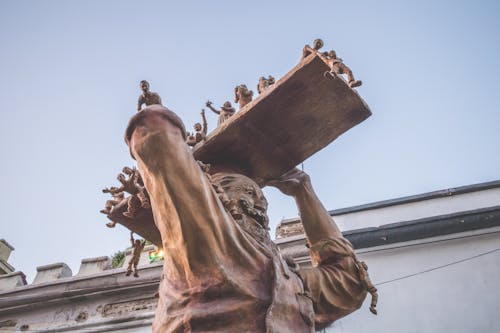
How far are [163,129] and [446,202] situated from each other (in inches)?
282

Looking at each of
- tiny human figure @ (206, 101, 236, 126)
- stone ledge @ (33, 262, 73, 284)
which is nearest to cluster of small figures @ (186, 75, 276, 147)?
tiny human figure @ (206, 101, 236, 126)

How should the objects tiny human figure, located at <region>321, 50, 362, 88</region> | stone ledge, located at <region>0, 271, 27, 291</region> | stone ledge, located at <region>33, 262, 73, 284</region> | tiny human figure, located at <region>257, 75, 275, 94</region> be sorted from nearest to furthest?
tiny human figure, located at <region>321, 50, 362, 88</region>
tiny human figure, located at <region>257, 75, 275, 94</region>
stone ledge, located at <region>33, 262, 73, 284</region>
stone ledge, located at <region>0, 271, 27, 291</region>

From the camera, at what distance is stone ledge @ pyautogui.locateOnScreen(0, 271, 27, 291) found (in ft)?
29.9

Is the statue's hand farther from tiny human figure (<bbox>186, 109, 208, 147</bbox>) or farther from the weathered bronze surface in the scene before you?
tiny human figure (<bbox>186, 109, 208, 147</bbox>)

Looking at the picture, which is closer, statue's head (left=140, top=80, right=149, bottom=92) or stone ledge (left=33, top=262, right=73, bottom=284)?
statue's head (left=140, top=80, right=149, bottom=92)

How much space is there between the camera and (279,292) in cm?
195

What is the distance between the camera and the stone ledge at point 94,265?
8.56 m

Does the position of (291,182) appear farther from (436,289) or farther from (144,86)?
(436,289)

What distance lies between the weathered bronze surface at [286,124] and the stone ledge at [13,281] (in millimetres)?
8571

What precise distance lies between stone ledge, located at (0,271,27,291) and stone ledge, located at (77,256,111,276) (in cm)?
180

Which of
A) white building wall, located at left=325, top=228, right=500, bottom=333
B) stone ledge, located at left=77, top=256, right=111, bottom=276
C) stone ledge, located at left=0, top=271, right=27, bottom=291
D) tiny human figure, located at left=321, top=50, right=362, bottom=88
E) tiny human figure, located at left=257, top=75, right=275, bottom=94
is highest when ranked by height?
Answer: stone ledge, located at left=0, top=271, right=27, bottom=291

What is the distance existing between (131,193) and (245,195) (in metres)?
0.75

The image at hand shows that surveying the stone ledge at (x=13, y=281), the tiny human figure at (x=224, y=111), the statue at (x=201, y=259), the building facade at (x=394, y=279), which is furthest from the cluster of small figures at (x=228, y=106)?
the stone ledge at (x=13, y=281)

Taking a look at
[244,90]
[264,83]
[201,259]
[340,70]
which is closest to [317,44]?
[340,70]
